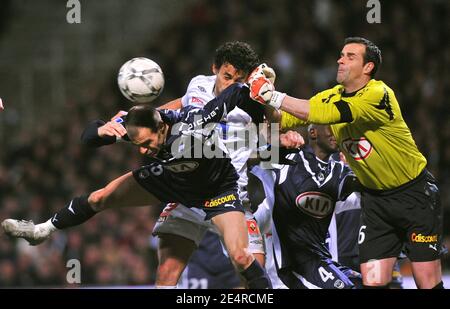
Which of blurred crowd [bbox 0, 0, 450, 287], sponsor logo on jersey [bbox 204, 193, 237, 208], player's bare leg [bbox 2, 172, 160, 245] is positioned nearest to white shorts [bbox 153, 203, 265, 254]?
player's bare leg [bbox 2, 172, 160, 245]

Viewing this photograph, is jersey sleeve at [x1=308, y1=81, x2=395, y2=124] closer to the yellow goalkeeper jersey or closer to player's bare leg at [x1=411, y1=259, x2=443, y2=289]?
the yellow goalkeeper jersey

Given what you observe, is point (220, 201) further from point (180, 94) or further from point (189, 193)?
point (180, 94)

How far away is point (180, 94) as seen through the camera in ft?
38.1

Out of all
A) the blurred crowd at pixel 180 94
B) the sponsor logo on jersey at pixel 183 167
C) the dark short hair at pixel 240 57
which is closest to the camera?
the sponsor logo on jersey at pixel 183 167

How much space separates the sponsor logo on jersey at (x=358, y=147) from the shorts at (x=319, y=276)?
0.94 m

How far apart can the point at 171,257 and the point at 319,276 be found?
1.09 m

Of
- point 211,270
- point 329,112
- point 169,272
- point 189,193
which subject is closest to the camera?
point 329,112

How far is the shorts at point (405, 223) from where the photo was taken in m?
5.77

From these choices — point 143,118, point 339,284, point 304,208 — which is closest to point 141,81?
point 143,118

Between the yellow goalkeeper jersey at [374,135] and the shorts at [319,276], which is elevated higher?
the yellow goalkeeper jersey at [374,135]

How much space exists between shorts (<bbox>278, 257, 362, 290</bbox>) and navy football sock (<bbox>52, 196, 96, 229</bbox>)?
1.51 m

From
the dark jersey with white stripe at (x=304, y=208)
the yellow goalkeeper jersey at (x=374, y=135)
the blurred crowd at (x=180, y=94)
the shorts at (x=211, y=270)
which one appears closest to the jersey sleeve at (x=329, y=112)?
the yellow goalkeeper jersey at (x=374, y=135)

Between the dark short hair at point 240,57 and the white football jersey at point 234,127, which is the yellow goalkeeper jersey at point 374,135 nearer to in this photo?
the dark short hair at point 240,57
